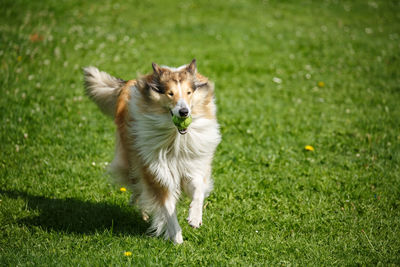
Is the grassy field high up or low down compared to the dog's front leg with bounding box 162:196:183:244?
down

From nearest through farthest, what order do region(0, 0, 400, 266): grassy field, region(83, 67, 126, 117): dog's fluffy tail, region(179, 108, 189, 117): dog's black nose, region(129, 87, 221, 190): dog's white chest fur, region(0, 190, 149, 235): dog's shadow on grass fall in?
1. region(179, 108, 189, 117): dog's black nose
2. region(129, 87, 221, 190): dog's white chest fur
3. region(0, 0, 400, 266): grassy field
4. region(0, 190, 149, 235): dog's shadow on grass
5. region(83, 67, 126, 117): dog's fluffy tail

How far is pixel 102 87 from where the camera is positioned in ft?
16.0

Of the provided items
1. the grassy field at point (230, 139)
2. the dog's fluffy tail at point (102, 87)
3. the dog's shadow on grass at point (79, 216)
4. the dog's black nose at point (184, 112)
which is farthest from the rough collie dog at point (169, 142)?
the dog's fluffy tail at point (102, 87)

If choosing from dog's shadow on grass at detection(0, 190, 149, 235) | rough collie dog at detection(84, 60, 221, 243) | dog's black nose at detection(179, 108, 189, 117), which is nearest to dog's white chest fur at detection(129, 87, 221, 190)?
rough collie dog at detection(84, 60, 221, 243)

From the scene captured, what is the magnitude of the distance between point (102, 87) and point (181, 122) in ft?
6.02

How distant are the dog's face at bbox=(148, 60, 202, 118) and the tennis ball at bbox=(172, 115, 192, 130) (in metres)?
0.06

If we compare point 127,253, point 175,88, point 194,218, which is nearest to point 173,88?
point 175,88

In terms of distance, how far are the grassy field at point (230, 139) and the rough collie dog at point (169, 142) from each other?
0.35 m

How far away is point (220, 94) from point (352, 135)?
8.73ft

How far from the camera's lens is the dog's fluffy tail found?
15.8 ft

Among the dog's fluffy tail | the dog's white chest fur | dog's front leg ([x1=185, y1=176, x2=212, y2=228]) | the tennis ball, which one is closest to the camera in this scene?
the tennis ball

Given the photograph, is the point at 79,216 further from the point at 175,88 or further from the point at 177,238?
the point at 175,88

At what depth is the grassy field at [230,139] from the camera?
3.82 m

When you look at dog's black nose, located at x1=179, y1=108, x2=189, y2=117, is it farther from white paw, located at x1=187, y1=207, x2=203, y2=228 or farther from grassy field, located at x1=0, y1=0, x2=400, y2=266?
grassy field, located at x1=0, y1=0, x2=400, y2=266
